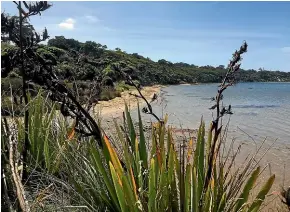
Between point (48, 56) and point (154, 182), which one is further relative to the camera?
point (48, 56)

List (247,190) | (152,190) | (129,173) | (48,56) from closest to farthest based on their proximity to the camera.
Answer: (152,190) → (129,173) → (247,190) → (48,56)

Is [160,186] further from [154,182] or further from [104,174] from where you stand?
[104,174]

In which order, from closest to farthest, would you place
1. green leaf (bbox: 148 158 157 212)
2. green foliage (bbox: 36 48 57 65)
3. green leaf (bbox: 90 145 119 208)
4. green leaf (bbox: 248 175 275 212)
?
green leaf (bbox: 148 158 157 212) < green leaf (bbox: 248 175 275 212) < green leaf (bbox: 90 145 119 208) < green foliage (bbox: 36 48 57 65)

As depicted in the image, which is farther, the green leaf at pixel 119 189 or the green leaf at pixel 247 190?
the green leaf at pixel 247 190

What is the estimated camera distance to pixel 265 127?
19109 mm

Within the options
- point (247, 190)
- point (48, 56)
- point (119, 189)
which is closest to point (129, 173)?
point (119, 189)

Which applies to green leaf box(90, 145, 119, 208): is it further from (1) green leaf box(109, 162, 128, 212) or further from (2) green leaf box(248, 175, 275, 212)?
(2) green leaf box(248, 175, 275, 212)

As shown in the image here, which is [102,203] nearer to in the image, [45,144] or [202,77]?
[45,144]

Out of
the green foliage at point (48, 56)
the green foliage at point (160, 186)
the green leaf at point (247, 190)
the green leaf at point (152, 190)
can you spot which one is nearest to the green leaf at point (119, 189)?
the green foliage at point (160, 186)

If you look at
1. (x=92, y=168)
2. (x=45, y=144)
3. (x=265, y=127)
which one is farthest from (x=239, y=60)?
(x=265, y=127)

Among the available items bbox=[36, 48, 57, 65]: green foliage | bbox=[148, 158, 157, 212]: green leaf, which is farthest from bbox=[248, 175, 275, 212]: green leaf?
bbox=[36, 48, 57, 65]: green foliage

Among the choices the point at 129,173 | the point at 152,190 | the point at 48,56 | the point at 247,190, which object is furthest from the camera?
the point at 48,56

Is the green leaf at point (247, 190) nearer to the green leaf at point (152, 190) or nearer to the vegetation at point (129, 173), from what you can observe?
the vegetation at point (129, 173)

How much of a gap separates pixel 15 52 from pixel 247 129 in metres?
16.5
